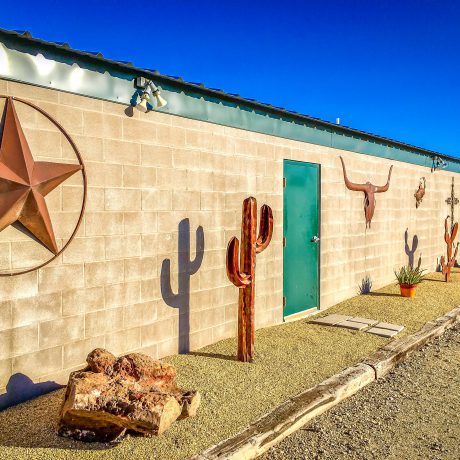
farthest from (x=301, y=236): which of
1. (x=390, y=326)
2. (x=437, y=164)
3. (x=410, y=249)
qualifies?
(x=437, y=164)

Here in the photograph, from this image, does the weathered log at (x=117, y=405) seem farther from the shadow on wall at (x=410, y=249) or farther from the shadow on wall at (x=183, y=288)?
the shadow on wall at (x=410, y=249)

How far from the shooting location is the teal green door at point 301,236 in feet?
25.3

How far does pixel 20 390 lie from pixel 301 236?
5.03 metres

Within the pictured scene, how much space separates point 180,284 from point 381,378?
8.58ft

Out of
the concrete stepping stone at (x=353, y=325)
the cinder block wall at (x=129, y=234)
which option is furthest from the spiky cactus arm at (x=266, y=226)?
the concrete stepping stone at (x=353, y=325)

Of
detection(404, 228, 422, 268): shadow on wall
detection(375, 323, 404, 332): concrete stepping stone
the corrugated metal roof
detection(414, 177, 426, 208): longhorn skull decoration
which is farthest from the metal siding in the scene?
detection(414, 177, 426, 208): longhorn skull decoration

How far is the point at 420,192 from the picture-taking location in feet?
40.2

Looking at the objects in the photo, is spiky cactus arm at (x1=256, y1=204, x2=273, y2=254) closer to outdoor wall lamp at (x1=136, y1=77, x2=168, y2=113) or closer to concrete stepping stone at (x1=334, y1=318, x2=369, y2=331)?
outdoor wall lamp at (x1=136, y1=77, x2=168, y2=113)

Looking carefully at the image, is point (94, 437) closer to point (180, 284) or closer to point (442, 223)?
point (180, 284)

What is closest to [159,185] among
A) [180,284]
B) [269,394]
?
[180,284]

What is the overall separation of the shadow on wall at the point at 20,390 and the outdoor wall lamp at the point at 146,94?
2984mm

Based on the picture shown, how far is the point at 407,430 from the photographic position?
13.7ft

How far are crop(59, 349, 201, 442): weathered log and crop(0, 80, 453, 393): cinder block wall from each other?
35.4 inches

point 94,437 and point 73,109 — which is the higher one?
point 73,109
